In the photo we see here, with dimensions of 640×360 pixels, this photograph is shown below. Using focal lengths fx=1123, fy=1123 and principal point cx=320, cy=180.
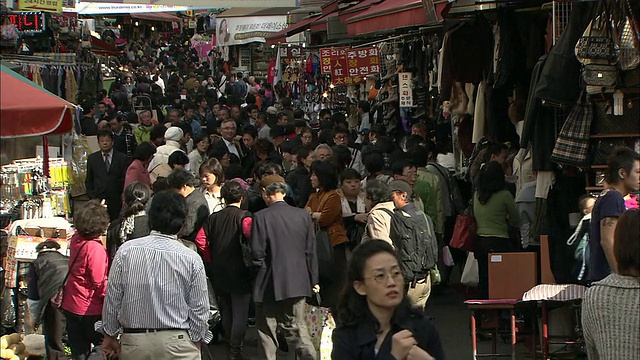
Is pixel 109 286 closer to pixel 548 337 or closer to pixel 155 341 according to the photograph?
pixel 155 341

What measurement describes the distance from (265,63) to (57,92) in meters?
18.9

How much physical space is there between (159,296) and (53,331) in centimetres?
241

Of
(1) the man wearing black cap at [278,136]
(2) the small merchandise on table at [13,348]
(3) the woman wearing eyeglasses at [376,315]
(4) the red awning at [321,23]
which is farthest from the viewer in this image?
(4) the red awning at [321,23]

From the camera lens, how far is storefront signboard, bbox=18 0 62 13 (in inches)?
582

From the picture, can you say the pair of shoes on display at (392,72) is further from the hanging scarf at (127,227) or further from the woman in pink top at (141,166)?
the hanging scarf at (127,227)

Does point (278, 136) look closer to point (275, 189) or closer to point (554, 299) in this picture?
point (275, 189)

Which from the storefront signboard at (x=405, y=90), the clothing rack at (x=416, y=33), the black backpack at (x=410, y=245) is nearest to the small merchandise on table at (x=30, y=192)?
the black backpack at (x=410, y=245)

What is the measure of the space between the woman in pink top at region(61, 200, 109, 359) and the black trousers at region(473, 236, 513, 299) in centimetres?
436

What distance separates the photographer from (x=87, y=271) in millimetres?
8445

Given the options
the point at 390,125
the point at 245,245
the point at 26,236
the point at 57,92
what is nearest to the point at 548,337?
the point at 245,245

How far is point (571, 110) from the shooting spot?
29.8ft

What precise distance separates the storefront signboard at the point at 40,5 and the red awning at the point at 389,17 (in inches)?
174

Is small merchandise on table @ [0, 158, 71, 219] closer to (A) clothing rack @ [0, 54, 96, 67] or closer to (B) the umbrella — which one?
(B) the umbrella

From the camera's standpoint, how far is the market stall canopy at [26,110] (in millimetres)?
5762
